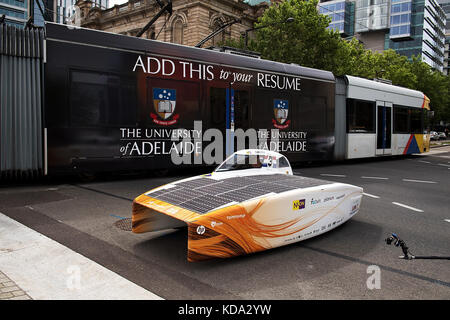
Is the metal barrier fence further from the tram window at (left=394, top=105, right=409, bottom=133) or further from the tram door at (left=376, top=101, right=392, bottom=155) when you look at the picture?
the tram window at (left=394, top=105, right=409, bottom=133)

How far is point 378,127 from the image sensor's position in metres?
17.4

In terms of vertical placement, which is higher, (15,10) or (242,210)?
(15,10)

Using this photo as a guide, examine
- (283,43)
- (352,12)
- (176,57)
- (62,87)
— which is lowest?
(62,87)

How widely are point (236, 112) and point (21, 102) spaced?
597 cm

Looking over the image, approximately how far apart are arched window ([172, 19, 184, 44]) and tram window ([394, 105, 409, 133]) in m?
27.4

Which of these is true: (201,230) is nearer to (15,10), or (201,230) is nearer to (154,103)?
(154,103)

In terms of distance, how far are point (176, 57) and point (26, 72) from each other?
3743 millimetres

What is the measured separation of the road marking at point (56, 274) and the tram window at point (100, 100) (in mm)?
4576

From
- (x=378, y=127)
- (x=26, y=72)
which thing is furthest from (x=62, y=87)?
(x=378, y=127)

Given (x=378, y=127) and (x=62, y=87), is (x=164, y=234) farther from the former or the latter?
(x=378, y=127)

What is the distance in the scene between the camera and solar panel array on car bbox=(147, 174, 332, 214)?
448 centimetres

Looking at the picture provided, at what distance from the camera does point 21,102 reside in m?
8.60

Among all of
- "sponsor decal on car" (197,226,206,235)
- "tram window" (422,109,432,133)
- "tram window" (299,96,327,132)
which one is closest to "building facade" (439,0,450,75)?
"tram window" (422,109,432,133)

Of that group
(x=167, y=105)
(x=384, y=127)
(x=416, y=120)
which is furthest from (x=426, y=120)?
(x=167, y=105)
